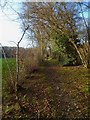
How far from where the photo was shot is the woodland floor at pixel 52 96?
1999mm

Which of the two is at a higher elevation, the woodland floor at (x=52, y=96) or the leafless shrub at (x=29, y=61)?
the leafless shrub at (x=29, y=61)

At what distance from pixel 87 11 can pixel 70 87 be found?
1122 millimetres

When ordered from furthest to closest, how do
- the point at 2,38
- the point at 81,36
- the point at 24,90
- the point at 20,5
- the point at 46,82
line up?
the point at 81,36, the point at 46,82, the point at 24,90, the point at 20,5, the point at 2,38

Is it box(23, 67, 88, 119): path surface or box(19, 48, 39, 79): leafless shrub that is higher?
box(19, 48, 39, 79): leafless shrub

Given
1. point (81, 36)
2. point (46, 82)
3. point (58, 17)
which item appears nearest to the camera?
point (46, 82)

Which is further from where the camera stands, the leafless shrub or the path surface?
the leafless shrub

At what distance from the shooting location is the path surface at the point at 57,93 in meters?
2.02

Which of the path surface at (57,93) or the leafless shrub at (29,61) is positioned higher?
the leafless shrub at (29,61)

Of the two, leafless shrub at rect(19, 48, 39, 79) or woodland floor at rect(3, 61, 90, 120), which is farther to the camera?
leafless shrub at rect(19, 48, 39, 79)

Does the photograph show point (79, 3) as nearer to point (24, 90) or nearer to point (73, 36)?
point (73, 36)

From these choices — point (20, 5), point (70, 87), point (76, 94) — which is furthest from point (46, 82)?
point (20, 5)

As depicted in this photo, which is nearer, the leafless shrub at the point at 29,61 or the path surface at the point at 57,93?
the path surface at the point at 57,93

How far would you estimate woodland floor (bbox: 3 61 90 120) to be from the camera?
2.00 meters

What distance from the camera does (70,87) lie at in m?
2.61
